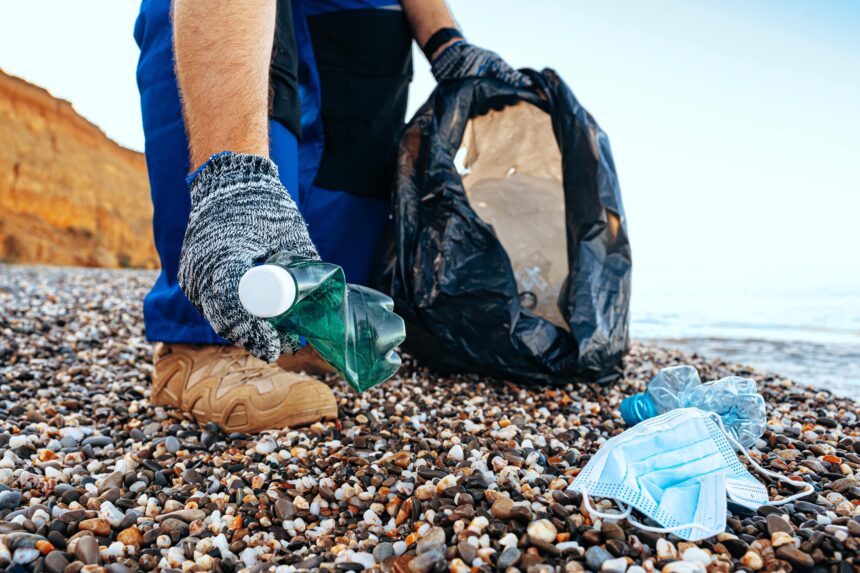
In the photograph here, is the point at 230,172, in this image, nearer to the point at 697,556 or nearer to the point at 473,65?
the point at 697,556

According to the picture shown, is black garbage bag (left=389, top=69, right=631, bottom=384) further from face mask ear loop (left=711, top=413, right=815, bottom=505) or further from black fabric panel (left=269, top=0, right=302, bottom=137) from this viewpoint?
face mask ear loop (left=711, top=413, right=815, bottom=505)

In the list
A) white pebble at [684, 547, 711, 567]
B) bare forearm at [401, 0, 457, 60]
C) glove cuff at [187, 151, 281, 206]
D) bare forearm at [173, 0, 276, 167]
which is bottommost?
white pebble at [684, 547, 711, 567]

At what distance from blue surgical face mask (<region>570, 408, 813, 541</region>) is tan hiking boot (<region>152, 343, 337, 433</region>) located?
2.70 ft

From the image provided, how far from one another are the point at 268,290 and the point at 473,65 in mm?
1557

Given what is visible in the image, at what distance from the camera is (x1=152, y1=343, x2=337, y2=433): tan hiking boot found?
1.67 metres

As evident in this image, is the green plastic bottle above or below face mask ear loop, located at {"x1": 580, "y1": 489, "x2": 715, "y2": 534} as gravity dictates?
above

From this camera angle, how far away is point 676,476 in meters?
1.20

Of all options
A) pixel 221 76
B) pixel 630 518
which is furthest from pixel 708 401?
pixel 221 76

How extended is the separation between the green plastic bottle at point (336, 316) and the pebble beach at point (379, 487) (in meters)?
0.31

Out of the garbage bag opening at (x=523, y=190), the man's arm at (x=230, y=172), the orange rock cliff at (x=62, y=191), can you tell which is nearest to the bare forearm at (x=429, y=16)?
the garbage bag opening at (x=523, y=190)

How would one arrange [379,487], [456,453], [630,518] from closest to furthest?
[630,518], [379,487], [456,453]

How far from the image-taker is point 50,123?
45.5 feet

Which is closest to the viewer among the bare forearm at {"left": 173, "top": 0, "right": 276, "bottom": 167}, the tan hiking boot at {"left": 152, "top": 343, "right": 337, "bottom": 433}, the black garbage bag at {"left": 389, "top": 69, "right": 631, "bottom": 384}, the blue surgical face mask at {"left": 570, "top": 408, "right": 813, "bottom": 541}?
the blue surgical face mask at {"left": 570, "top": 408, "right": 813, "bottom": 541}

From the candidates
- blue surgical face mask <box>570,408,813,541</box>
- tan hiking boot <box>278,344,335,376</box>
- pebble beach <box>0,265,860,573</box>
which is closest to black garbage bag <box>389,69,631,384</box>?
pebble beach <box>0,265,860,573</box>
